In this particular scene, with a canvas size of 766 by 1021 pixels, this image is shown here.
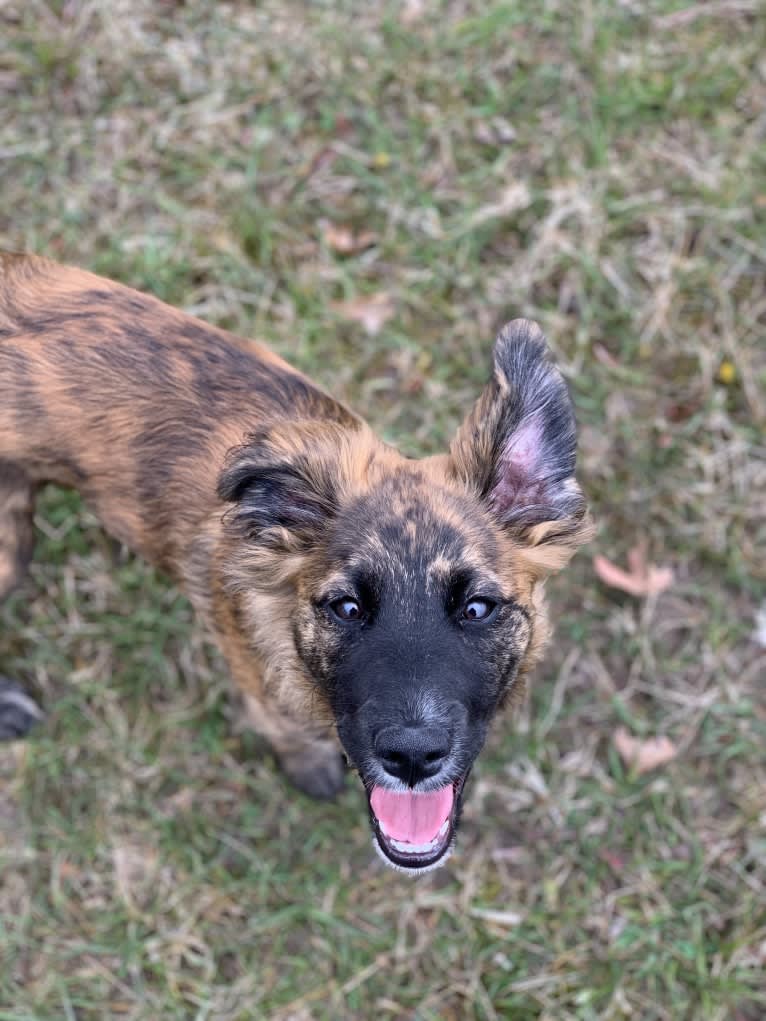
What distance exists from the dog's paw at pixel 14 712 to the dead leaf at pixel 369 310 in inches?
110

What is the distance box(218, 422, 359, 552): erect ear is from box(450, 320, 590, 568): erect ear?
1.51 ft

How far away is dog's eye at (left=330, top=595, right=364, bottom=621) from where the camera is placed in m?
3.11

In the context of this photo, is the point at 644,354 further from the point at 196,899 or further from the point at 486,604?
the point at 196,899

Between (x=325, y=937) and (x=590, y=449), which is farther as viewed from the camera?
(x=590, y=449)

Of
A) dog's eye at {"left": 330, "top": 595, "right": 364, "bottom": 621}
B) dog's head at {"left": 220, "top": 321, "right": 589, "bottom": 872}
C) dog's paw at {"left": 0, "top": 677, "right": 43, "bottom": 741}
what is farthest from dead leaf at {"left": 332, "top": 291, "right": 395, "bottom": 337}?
dog's paw at {"left": 0, "top": 677, "right": 43, "bottom": 741}

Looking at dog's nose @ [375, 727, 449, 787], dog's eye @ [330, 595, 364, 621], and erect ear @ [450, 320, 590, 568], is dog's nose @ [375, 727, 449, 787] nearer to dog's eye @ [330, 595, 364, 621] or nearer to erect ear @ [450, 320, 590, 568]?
dog's eye @ [330, 595, 364, 621]

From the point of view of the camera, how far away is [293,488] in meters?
3.27

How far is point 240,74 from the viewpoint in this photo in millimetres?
5695

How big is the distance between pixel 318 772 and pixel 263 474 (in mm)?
2234

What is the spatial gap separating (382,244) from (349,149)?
2.15 feet

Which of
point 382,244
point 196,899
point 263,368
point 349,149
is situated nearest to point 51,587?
point 196,899

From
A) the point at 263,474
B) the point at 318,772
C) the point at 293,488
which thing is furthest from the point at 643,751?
the point at 263,474

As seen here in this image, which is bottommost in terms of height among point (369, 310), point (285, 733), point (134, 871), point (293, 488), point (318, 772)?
point (134, 871)

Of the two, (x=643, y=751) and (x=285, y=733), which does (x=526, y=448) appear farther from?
(x=643, y=751)
